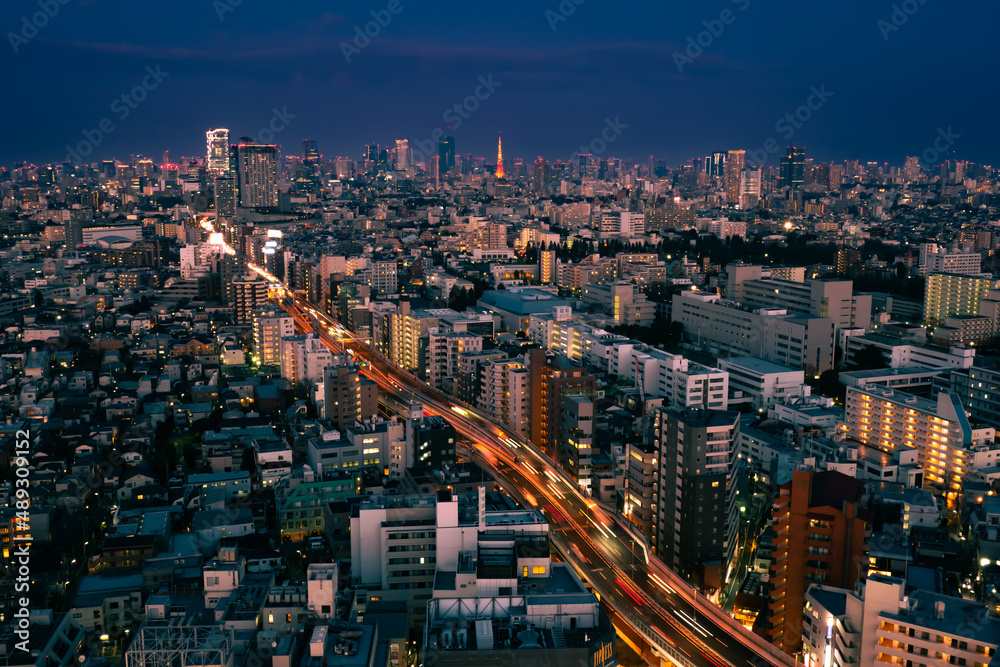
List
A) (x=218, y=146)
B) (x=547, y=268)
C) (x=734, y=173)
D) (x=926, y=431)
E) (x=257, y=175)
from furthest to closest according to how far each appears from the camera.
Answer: (x=218, y=146) → (x=734, y=173) → (x=257, y=175) → (x=547, y=268) → (x=926, y=431)

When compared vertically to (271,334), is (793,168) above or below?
above

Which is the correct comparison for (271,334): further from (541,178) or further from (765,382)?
(541,178)

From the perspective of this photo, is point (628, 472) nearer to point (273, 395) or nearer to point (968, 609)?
point (968, 609)

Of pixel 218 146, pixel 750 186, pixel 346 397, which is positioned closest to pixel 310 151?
pixel 218 146

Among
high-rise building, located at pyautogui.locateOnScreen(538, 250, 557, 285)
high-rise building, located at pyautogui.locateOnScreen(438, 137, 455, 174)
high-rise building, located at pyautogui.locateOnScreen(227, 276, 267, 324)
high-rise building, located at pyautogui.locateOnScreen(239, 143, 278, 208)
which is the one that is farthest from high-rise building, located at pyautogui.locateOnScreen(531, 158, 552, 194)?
high-rise building, located at pyautogui.locateOnScreen(227, 276, 267, 324)

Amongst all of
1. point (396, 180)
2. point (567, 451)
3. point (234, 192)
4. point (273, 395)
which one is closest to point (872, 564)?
point (567, 451)

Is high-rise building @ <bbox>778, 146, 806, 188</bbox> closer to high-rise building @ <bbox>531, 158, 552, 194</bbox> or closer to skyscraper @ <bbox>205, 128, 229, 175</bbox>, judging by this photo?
high-rise building @ <bbox>531, 158, 552, 194</bbox>
